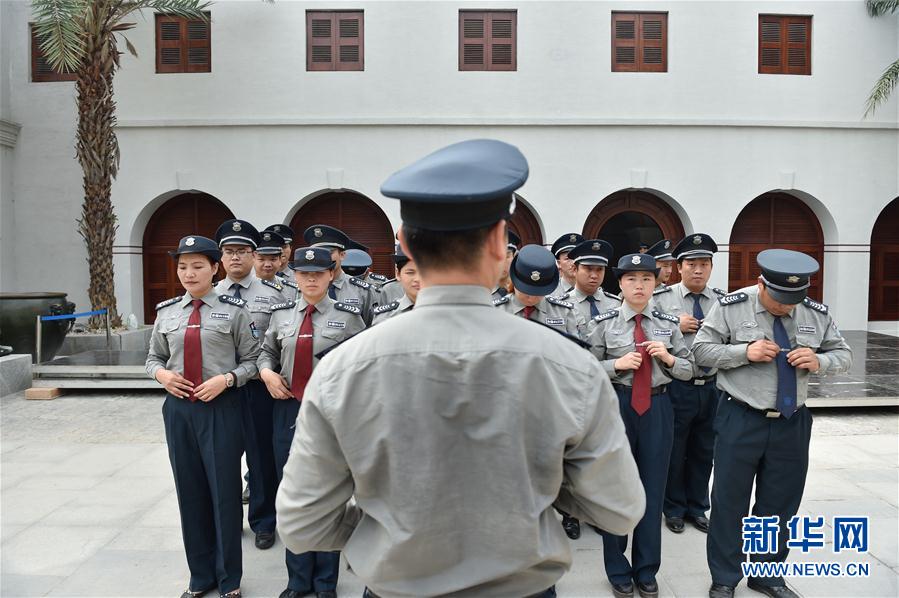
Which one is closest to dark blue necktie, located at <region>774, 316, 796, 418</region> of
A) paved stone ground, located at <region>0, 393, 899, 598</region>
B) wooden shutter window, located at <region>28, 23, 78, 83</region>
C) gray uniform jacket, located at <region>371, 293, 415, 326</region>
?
paved stone ground, located at <region>0, 393, 899, 598</region>

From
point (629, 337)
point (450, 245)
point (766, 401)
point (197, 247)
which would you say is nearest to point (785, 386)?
point (766, 401)

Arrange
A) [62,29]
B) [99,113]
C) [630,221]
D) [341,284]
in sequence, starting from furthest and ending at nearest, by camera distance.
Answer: [630,221] < [99,113] < [62,29] < [341,284]

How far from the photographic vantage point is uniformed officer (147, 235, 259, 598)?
3.57 m

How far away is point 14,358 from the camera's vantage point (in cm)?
901

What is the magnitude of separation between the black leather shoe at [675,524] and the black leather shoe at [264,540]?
2.99m

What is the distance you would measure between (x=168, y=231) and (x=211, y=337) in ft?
35.7

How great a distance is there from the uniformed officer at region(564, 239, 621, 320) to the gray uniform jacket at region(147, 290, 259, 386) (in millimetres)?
2466

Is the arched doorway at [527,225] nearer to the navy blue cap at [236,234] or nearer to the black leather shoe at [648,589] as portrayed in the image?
the navy blue cap at [236,234]

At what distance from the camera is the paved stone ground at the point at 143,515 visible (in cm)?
388

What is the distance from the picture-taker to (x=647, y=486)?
149 inches

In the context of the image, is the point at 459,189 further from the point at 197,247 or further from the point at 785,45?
the point at 785,45

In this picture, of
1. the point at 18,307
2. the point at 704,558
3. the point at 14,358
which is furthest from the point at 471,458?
the point at 18,307

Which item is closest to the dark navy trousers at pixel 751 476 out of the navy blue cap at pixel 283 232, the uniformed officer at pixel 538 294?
the uniformed officer at pixel 538 294

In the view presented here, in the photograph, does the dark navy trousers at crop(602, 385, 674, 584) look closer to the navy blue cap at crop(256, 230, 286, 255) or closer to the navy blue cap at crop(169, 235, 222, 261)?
the navy blue cap at crop(169, 235, 222, 261)
